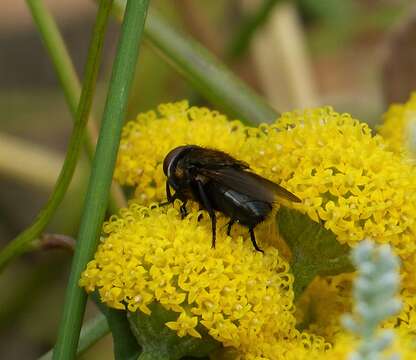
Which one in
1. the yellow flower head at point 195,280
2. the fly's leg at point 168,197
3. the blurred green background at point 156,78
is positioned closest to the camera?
the yellow flower head at point 195,280

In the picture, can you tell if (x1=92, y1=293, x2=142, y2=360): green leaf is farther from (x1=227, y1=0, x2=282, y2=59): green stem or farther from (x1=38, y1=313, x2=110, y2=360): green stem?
(x1=227, y1=0, x2=282, y2=59): green stem

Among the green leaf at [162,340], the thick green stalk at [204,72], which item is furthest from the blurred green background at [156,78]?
the green leaf at [162,340]

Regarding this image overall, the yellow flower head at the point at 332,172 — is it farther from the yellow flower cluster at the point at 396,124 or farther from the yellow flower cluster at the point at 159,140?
the yellow flower cluster at the point at 396,124

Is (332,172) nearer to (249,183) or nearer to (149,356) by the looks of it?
(249,183)

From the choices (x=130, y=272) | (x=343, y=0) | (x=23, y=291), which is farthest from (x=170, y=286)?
(x=343, y=0)

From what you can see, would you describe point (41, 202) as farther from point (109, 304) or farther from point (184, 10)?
point (109, 304)

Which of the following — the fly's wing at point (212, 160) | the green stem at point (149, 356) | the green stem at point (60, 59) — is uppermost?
the green stem at point (60, 59)
